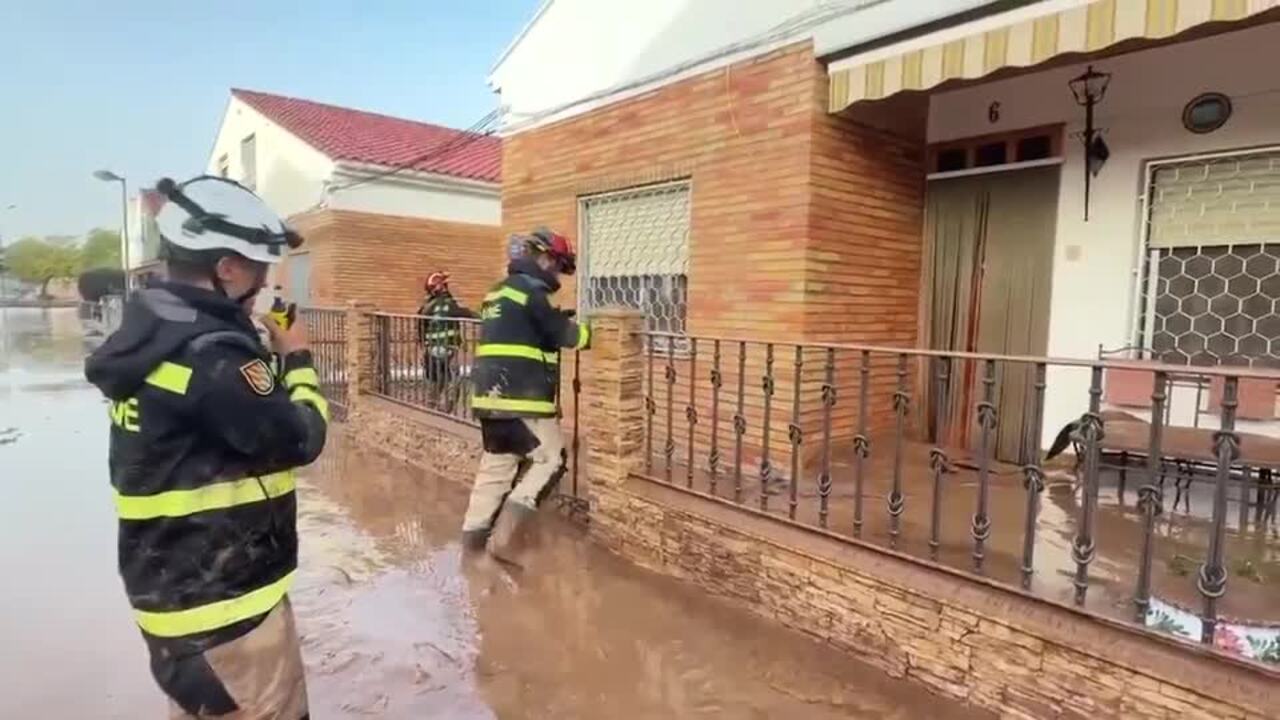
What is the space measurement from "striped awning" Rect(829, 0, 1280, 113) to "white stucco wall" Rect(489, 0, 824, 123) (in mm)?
705

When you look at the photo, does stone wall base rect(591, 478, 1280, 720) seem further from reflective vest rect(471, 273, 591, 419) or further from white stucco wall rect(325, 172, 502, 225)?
white stucco wall rect(325, 172, 502, 225)

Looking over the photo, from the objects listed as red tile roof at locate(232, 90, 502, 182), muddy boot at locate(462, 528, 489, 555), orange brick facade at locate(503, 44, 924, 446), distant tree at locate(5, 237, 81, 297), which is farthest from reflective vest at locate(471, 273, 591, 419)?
distant tree at locate(5, 237, 81, 297)

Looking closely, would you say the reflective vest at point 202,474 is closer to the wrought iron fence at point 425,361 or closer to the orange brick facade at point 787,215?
the orange brick facade at point 787,215

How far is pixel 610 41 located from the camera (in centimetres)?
658

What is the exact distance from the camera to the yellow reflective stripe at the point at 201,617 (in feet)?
6.12

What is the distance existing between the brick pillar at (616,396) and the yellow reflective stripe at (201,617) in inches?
115

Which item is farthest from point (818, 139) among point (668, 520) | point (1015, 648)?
point (1015, 648)

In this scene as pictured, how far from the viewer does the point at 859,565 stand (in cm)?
340

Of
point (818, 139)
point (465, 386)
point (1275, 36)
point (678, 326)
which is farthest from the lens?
point (465, 386)

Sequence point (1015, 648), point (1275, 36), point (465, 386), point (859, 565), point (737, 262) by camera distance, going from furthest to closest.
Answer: point (465, 386) < point (737, 262) < point (1275, 36) < point (859, 565) < point (1015, 648)

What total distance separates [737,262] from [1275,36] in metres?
3.30

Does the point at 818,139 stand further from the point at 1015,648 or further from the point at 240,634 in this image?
the point at 240,634

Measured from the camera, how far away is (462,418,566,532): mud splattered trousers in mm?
4613

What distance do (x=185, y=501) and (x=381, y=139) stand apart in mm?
15469
